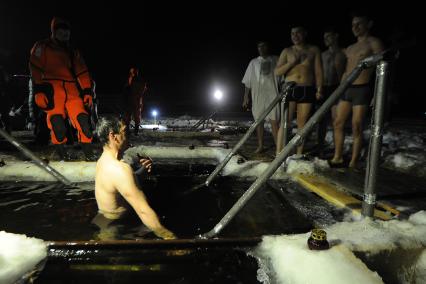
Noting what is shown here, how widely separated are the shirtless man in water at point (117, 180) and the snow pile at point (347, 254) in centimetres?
105

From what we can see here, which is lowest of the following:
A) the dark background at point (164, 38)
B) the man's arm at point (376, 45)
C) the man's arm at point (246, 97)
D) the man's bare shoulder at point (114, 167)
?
the man's bare shoulder at point (114, 167)

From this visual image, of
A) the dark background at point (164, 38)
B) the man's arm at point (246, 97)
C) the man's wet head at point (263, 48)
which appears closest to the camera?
the man's wet head at point (263, 48)

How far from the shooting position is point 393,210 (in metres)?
2.74

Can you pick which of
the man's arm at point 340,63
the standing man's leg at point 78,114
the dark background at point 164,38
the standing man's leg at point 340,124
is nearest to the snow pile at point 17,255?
the standing man's leg at point 78,114

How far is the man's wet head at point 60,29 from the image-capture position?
18.3ft

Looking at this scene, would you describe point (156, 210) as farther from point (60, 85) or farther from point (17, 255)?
point (60, 85)

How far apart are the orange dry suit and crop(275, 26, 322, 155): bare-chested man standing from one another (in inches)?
156

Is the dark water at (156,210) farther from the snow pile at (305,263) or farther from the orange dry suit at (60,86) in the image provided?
the orange dry suit at (60,86)

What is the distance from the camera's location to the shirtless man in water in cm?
266

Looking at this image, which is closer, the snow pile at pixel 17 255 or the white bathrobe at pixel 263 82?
the snow pile at pixel 17 255

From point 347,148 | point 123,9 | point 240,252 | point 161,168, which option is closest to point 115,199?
point 240,252

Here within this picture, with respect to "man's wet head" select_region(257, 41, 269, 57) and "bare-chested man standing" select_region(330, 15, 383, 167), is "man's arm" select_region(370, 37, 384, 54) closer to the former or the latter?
"bare-chested man standing" select_region(330, 15, 383, 167)

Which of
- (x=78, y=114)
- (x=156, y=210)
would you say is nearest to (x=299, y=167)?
(x=156, y=210)

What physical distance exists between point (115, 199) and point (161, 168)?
2496 mm
